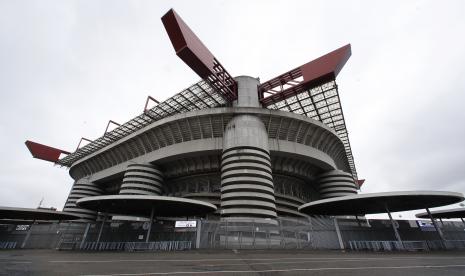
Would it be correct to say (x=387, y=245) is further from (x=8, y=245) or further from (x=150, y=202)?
(x=8, y=245)

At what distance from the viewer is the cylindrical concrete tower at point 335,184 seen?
39.8 metres

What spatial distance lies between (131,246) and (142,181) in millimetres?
18552

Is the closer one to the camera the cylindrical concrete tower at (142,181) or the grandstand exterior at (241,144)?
the grandstand exterior at (241,144)

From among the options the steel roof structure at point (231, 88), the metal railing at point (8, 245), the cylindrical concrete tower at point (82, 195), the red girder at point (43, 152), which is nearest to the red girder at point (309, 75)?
the steel roof structure at point (231, 88)

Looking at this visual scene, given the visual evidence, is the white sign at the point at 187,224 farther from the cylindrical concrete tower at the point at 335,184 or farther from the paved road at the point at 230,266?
the cylindrical concrete tower at the point at 335,184

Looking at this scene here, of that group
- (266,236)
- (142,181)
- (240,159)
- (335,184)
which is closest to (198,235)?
(266,236)

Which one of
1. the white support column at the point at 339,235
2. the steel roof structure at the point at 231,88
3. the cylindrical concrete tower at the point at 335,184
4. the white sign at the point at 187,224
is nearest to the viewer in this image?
the white support column at the point at 339,235

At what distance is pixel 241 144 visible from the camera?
3088 centimetres

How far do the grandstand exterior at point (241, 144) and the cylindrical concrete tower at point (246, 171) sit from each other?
121 millimetres

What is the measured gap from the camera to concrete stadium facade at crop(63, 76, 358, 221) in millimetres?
28953

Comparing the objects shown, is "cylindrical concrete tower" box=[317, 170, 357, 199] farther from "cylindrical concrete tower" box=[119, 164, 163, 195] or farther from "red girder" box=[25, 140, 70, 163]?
"red girder" box=[25, 140, 70, 163]

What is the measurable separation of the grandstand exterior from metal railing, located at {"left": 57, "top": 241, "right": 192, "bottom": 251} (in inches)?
350

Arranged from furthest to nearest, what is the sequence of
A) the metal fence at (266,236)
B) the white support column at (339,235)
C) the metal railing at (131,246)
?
the white support column at (339,235) → the metal railing at (131,246) → the metal fence at (266,236)

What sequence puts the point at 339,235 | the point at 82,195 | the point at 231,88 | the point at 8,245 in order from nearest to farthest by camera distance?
the point at 339,235, the point at 8,245, the point at 231,88, the point at 82,195
